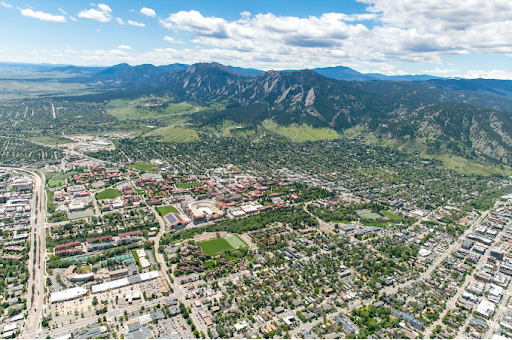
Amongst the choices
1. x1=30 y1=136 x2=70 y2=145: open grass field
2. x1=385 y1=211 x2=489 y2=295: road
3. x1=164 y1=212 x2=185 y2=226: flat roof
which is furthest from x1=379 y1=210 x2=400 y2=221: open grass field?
x1=30 y1=136 x2=70 y2=145: open grass field

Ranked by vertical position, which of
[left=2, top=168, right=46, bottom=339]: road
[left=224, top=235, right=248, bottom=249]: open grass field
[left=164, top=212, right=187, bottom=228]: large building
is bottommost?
[left=224, top=235, right=248, bottom=249]: open grass field

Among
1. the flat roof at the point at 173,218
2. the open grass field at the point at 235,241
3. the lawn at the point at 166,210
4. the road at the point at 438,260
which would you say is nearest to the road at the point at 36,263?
the flat roof at the point at 173,218

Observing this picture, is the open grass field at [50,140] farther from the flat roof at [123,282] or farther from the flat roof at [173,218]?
the flat roof at [123,282]

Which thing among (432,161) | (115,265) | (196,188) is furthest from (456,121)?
(115,265)

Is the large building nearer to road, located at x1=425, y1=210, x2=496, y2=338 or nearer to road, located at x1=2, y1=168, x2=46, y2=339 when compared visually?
road, located at x1=2, y1=168, x2=46, y2=339

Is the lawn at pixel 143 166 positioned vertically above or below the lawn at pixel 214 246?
above

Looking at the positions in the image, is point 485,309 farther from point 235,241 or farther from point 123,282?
point 123,282

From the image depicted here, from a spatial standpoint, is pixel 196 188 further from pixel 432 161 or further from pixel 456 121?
pixel 456 121
